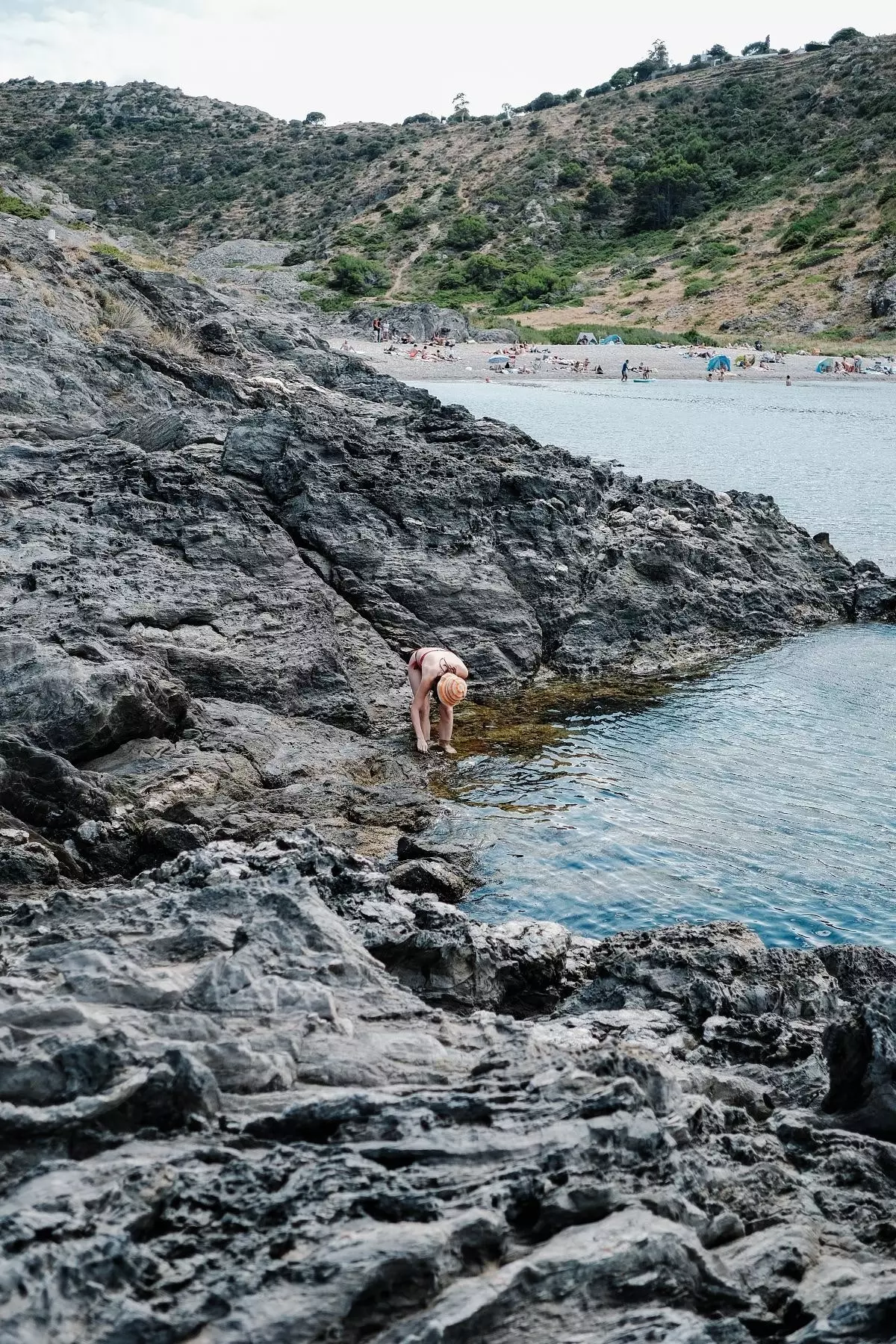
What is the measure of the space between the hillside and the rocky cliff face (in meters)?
63.7

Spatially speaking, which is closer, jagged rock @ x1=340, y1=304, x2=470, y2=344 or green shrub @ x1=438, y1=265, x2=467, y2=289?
jagged rock @ x1=340, y1=304, x2=470, y2=344

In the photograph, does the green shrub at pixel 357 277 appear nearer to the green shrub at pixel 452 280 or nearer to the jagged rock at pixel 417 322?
the green shrub at pixel 452 280

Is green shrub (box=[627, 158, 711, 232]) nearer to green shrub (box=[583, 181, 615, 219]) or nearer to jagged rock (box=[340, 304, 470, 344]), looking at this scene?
green shrub (box=[583, 181, 615, 219])

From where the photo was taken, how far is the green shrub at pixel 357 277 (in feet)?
284

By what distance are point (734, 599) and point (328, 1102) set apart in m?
15.1

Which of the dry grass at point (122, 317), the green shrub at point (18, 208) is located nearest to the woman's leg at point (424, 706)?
the dry grass at point (122, 317)

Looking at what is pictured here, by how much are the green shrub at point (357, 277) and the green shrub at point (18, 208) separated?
157 ft

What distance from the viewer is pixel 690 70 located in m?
135

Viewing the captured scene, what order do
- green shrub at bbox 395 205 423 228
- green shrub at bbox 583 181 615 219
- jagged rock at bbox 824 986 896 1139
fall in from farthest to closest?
green shrub at bbox 583 181 615 219
green shrub at bbox 395 205 423 228
jagged rock at bbox 824 986 896 1139

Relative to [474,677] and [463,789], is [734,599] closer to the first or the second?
[474,677]

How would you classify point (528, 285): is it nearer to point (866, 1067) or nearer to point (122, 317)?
point (122, 317)

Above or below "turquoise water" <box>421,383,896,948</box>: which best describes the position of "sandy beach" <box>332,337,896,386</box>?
above

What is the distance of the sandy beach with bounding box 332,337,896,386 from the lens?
62844 millimetres

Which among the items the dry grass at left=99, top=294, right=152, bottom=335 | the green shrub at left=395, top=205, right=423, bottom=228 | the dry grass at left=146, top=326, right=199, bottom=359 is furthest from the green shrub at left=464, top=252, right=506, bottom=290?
the dry grass at left=99, top=294, right=152, bottom=335
